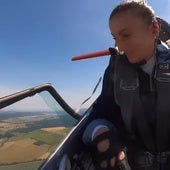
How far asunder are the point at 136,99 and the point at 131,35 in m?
0.26

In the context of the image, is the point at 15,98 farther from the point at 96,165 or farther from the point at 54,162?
the point at 96,165

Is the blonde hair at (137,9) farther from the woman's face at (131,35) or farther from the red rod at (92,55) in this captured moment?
the red rod at (92,55)

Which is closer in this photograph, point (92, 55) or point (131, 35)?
point (131, 35)

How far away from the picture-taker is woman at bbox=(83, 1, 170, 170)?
107 centimetres

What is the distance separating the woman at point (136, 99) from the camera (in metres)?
1.07

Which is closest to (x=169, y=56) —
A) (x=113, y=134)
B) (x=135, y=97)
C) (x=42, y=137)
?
→ (x=135, y=97)

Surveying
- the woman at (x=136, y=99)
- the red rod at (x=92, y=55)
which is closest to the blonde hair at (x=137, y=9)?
the woman at (x=136, y=99)

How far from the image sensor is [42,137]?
11.4 meters

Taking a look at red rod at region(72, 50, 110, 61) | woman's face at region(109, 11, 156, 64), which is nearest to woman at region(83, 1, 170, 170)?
woman's face at region(109, 11, 156, 64)

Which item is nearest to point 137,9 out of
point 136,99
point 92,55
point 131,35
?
point 131,35

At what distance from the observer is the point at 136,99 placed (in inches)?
43.9

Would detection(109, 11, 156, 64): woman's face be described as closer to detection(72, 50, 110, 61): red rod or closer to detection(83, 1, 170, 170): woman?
detection(83, 1, 170, 170): woman

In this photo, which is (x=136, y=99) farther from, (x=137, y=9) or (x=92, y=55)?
(x=92, y=55)

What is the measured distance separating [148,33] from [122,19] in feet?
0.47
